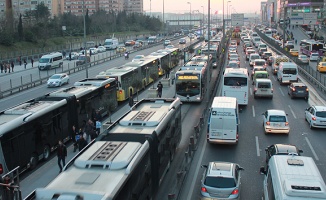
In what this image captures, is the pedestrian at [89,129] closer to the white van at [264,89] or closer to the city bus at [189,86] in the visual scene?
the city bus at [189,86]

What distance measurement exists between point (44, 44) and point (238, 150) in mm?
66255

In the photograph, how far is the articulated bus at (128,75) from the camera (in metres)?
30.7

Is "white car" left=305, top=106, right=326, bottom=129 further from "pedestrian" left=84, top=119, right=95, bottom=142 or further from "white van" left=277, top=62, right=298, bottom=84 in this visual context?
"white van" left=277, top=62, right=298, bottom=84

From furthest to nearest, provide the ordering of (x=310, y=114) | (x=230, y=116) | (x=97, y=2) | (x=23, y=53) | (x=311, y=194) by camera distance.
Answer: (x=97, y=2) < (x=23, y=53) < (x=310, y=114) < (x=230, y=116) < (x=311, y=194)

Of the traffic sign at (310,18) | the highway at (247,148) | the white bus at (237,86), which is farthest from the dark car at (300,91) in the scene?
the traffic sign at (310,18)

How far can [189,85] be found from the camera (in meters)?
30.6

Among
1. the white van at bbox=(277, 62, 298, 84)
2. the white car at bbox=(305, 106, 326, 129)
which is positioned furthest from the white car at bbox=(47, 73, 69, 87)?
the white car at bbox=(305, 106, 326, 129)

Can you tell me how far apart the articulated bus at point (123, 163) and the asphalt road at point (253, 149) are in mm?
1400

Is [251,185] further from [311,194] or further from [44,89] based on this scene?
[44,89]

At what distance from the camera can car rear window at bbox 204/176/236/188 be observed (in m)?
13.0

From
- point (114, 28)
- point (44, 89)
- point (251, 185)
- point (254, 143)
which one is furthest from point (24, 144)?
point (114, 28)

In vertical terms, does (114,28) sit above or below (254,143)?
above

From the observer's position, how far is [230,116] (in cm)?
1916

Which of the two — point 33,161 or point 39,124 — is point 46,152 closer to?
point 33,161
